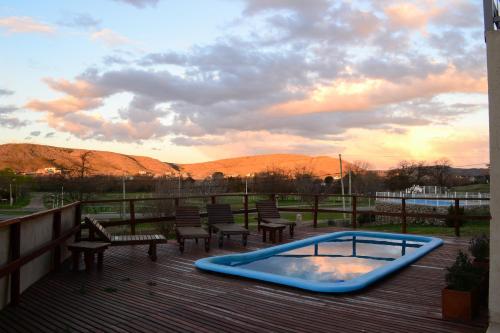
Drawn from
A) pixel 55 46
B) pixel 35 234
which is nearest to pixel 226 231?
pixel 35 234

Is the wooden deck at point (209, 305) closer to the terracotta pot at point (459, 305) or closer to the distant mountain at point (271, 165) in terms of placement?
the terracotta pot at point (459, 305)

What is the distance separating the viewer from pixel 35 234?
5.52 meters

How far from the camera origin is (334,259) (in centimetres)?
793

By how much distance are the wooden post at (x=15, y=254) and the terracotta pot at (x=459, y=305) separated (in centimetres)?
452

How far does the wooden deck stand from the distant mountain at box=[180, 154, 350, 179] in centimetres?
4564

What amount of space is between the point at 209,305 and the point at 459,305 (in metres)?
2.51

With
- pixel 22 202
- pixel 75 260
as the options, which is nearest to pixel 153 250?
pixel 75 260

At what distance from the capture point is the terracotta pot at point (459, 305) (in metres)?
4.04

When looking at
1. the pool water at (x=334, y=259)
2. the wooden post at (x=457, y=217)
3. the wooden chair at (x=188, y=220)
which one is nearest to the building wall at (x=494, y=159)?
the pool water at (x=334, y=259)

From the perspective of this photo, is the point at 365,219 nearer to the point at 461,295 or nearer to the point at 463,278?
the point at 463,278

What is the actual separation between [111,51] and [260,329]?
1074 centimetres

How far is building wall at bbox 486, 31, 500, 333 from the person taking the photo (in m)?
3.75

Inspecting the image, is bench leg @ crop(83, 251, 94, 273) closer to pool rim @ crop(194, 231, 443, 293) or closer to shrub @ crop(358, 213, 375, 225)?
pool rim @ crop(194, 231, 443, 293)

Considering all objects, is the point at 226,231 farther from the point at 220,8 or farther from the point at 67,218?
the point at 220,8
